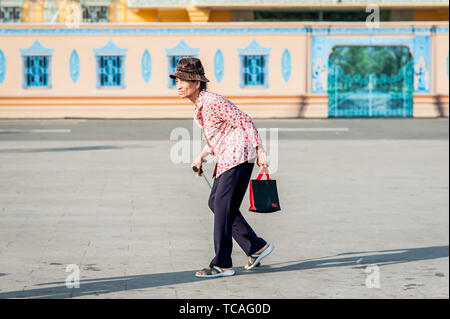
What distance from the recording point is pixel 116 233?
30.8ft

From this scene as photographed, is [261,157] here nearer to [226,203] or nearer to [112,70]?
[226,203]

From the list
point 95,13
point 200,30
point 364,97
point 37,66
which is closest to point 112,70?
point 37,66

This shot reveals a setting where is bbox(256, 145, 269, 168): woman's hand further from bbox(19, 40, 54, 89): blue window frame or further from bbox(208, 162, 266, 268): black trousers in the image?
bbox(19, 40, 54, 89): blue window frame

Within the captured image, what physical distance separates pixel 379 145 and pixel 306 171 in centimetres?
607

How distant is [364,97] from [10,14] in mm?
15925

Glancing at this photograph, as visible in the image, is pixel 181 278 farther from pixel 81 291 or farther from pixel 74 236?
pixel 74 236

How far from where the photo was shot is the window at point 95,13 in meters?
40.0

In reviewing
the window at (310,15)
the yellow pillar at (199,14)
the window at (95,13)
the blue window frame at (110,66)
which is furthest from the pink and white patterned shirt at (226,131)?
the window at (95,13)

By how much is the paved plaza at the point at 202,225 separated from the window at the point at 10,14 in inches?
832

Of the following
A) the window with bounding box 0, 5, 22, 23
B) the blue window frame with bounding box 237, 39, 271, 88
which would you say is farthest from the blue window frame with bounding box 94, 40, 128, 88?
the window with bounding box 0, 5, 22, 23

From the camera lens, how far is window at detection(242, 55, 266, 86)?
33.9 m

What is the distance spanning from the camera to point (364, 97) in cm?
3425

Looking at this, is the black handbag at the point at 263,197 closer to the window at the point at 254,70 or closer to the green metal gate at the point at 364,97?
the window at the point at 254,70
